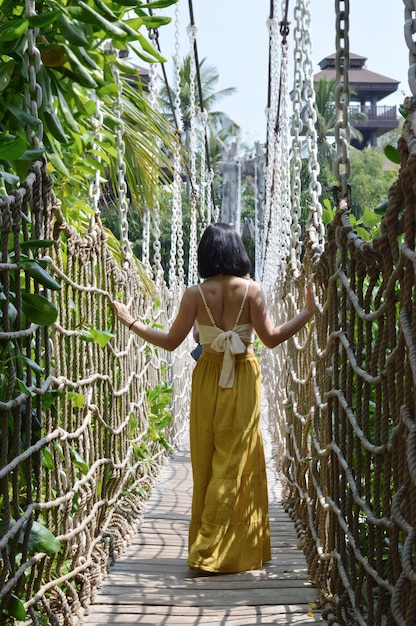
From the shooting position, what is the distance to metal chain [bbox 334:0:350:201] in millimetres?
2006

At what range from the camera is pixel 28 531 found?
5.41ft

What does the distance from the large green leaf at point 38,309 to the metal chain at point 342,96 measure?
2.49ft

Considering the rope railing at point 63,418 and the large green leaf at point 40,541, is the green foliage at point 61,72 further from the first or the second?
the large green leaf at point 40,541

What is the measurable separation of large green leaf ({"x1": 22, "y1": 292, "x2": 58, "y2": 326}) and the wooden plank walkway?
834 millimetres

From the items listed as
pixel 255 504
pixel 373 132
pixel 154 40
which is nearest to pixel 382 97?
pixel 373 132

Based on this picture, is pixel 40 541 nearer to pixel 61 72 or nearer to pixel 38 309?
pixel 38 309

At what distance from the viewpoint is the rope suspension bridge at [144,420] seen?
1.50 m

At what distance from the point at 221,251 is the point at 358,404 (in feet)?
3.44

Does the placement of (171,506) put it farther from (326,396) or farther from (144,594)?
(326,396)

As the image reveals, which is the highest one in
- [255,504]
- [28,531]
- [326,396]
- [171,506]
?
[326,396]

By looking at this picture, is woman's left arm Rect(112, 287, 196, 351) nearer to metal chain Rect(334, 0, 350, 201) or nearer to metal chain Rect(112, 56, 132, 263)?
metal chain Rect(112, 56, 132, 263)

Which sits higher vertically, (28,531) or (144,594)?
(28,531)

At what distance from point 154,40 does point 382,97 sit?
35.3 m

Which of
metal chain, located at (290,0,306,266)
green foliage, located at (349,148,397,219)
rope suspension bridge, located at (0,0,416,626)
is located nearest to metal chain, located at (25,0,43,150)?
rope suspension bridge, located at (0,0,416,626)
